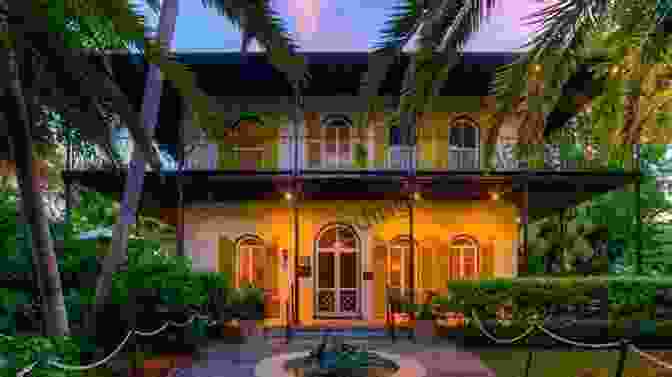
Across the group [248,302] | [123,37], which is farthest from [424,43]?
[248,302]

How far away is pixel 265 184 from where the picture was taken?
45.6 feet

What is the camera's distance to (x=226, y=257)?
49.1 ft

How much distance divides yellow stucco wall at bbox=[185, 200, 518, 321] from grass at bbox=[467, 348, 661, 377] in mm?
5282

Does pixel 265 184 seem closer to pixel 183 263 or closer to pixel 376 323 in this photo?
pixel 183 263

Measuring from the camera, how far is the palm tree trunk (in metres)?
4.09

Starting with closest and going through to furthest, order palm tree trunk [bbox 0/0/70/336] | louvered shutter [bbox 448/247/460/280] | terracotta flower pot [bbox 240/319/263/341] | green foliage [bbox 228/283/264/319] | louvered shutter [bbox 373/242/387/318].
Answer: palm tree trunk [bbox 0/0/70/336] → terracotta flower pot [bbox 240/319/263/341] → green foliage [bbox 228/283/264/319] → louvered shutter [bbox 373/242/387/318] → louvered shutter [bbox 448/247/460/280]

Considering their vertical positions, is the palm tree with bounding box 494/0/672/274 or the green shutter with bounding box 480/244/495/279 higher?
the palm tree with bounding box 494/0/672/274

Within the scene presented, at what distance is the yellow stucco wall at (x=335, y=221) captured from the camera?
598 inches

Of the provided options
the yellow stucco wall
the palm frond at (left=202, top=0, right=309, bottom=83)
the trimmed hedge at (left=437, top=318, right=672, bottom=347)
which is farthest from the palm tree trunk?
the yellow stucco wall

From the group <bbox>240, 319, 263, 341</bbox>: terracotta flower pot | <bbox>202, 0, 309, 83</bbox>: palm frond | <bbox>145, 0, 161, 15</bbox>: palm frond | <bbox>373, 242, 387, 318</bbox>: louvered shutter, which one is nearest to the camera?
<bbox>202, 0, 309, 83</bbox>: palm frond

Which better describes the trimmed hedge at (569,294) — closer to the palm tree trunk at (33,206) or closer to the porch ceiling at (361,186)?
the porch ceiling at (361,186)

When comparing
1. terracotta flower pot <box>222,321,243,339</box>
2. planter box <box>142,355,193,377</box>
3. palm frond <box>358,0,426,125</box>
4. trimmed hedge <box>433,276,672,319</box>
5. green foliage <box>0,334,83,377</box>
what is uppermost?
palm frond <box>358,0,426,125</box>

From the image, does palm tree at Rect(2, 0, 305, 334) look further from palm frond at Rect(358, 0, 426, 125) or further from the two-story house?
the two-story house

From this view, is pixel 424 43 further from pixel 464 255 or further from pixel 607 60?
pixel 464 255
